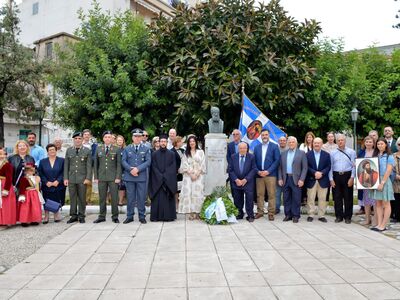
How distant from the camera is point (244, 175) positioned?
26.3ft

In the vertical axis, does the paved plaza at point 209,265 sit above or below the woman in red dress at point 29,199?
below

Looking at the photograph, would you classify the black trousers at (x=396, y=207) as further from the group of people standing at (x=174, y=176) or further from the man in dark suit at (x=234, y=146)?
the man in dark suit at (x=234, y=146)

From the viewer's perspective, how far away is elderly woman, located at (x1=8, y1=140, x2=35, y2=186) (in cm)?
745

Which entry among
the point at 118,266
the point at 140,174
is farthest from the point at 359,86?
the point at 118,266

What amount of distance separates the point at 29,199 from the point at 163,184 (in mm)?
2668

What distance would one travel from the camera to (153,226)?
7.46 metres

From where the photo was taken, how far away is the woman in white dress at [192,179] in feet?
26.5

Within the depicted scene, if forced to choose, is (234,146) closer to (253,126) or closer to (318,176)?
(253,126)

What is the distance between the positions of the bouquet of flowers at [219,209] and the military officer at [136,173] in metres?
1.31

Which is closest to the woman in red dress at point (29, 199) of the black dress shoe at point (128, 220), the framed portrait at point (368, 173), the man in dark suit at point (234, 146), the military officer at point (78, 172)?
the military officer at point (78, 172)

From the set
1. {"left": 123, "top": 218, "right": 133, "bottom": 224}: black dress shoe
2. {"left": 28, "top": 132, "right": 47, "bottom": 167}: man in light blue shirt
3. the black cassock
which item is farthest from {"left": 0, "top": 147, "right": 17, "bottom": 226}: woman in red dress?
the black cassock

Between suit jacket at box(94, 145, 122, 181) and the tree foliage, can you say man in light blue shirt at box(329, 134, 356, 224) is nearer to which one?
the tree foliage

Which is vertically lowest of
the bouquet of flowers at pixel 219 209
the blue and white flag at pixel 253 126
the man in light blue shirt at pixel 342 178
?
the bouquet of flowers at pixel 219 209

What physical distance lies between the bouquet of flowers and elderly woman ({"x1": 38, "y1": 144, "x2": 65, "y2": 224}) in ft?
10.2
